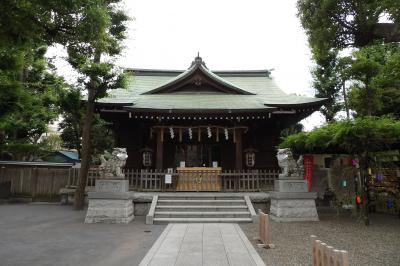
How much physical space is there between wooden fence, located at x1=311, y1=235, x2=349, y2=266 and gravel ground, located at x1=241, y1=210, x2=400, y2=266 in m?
1.84

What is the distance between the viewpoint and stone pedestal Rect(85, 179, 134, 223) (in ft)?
37.3

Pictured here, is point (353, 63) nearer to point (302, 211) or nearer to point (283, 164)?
point (283, 164)

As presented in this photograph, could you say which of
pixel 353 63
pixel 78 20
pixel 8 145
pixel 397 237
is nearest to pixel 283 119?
pixel 353 63

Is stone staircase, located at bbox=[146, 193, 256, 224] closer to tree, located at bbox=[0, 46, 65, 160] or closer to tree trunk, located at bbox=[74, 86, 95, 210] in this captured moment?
tree trunk, located at bbox=[74, 86, 95, 210]

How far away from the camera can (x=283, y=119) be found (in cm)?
1659

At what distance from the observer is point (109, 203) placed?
Result: 11.6 metres

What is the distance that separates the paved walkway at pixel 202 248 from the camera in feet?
20.6

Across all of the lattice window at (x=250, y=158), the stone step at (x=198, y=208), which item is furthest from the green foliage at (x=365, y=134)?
the lattice window at (x=250, y=158)

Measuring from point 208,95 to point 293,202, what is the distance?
8.65 metres

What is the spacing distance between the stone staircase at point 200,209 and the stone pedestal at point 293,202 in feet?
3.59

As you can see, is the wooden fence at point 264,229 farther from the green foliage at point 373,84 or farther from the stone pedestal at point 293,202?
the green foliage at point 373,84

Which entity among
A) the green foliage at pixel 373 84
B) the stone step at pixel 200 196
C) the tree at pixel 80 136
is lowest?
the stone step at pixel 200 196

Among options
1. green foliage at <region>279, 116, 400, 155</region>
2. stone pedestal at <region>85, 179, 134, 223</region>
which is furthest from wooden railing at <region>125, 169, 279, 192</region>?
green foliage at <region>279, 116, 400, 155</region>

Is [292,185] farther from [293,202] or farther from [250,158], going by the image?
[250,158]
